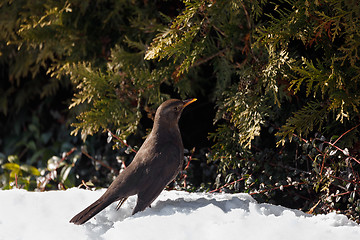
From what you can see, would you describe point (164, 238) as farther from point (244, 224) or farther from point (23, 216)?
point (23, 216)

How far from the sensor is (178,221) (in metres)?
2.54

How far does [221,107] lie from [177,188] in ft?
2.38

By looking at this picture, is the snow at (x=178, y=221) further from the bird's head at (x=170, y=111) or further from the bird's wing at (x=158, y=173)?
the bird's head at (x=170, y=111)

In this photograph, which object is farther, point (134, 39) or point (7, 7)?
point (7, 7)

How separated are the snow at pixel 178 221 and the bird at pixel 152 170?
0.34ft

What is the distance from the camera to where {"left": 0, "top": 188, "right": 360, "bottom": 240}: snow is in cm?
240

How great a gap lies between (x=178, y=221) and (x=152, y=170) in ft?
1.29

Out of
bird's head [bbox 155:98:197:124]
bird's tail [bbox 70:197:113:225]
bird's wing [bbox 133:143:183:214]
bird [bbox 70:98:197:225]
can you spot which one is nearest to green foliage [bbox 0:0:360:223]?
bird's head [bbox 155:98:197:124]

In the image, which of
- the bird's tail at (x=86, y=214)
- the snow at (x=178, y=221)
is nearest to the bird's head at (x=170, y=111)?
the snow at (x=178, y=221)

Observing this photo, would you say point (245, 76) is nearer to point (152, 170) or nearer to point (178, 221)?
point (152, 170)

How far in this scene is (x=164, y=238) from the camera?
238cm

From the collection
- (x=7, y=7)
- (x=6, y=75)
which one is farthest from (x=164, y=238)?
(x=6, y=75)

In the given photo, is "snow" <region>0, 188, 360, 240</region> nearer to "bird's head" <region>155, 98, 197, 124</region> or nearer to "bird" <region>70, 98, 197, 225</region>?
"bird" <region>70, 98, 197, 225</region>

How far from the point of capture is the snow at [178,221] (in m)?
2.40
